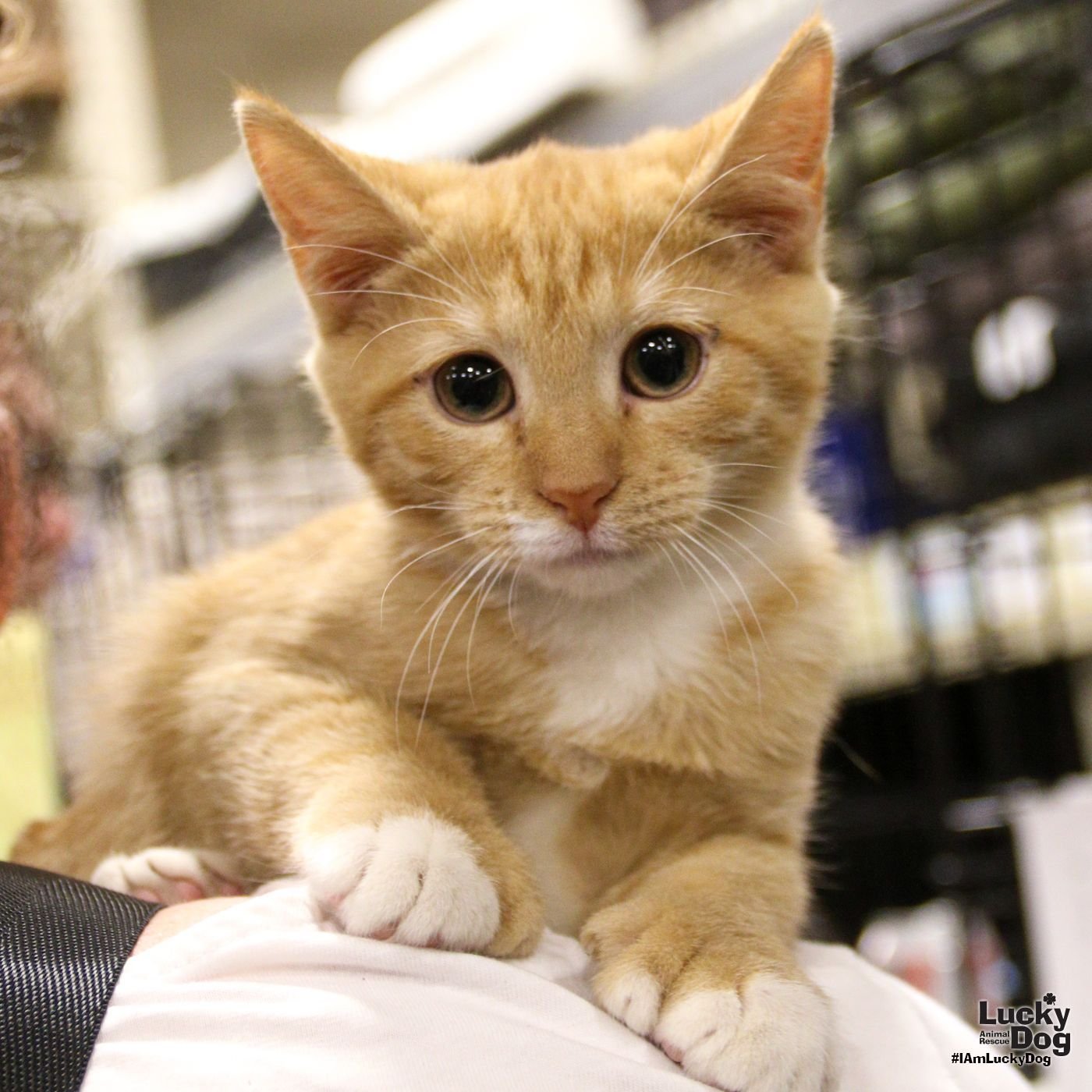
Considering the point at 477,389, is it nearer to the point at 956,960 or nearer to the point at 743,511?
the point at 743,511

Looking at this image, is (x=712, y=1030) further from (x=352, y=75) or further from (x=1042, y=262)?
(x=352, y=75)

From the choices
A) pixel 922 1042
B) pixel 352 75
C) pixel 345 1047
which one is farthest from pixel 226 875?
pixel 352 75

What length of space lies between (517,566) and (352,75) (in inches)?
75.7

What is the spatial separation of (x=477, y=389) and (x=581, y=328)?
0.09 m

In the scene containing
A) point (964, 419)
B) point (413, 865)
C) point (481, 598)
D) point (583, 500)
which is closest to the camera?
point (413, 865)

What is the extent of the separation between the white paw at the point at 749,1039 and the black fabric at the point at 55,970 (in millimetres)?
299

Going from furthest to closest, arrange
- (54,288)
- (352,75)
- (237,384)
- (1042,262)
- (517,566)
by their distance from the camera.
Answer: (352,75)
(237,384)
(1042,262)
(54,288)
(517,566)

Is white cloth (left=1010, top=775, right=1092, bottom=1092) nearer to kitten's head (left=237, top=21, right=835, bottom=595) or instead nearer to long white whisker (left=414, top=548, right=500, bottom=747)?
kitten's head (left=237, top=21, right=835, bottom=595)

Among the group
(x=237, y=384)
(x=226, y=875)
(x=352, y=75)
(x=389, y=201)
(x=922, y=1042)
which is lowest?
(x=922, y=1042)

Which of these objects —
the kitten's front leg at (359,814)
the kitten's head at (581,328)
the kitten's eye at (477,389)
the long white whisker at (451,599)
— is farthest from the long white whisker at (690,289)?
the kitten's front leg at (359,814)

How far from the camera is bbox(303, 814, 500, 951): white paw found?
0.61 metres

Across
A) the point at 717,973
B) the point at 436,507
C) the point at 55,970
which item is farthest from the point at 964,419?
the point at 55,970

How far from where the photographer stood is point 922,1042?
2.27ft

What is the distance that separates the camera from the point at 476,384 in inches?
32.9
